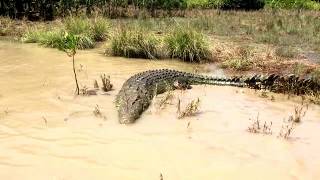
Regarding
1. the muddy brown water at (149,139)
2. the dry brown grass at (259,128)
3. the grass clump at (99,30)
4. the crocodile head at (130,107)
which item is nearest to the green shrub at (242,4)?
the grass clump at (99,30)

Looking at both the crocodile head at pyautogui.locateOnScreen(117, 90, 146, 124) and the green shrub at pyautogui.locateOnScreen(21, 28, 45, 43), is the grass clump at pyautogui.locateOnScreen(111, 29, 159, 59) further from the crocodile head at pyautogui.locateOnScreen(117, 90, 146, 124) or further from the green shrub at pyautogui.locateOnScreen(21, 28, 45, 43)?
the crocodile head at pyautogui.locateOnScreen(117, 90, 146, 124)

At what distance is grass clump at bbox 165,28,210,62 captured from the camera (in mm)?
12125

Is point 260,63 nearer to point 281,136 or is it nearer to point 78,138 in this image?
point 281,136

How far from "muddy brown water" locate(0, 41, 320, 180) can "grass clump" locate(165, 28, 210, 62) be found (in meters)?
2.64

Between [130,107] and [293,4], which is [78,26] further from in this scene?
[293,4]

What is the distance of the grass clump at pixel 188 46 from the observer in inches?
477

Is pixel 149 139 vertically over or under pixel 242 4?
under

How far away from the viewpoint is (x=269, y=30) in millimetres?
16297

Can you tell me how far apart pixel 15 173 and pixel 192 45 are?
7.35 metres

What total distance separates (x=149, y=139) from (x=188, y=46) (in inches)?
231

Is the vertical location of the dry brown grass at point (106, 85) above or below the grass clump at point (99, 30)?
below

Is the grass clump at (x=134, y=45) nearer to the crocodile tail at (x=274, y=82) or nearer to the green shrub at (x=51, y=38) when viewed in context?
the green shrub at (x=51, y=38)

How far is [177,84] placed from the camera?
9.55m

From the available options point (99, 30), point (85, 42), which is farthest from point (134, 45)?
point (99, 30)
